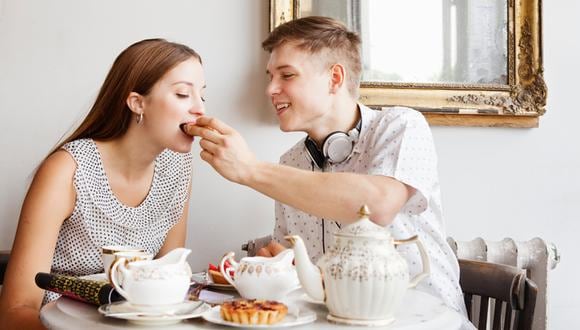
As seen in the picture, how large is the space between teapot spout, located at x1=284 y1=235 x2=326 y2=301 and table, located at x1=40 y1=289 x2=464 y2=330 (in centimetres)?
4

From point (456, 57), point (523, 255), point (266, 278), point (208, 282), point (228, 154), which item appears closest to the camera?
point (266, 278)

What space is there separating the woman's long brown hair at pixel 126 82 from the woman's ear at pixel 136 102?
0.01 meters

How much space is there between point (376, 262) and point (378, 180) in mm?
492

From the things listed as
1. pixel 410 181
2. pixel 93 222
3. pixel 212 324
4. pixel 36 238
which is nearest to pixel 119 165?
pixel 93 222

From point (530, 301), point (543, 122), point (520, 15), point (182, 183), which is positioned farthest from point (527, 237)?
point (182, 183)

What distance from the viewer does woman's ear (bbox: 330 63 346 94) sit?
1838 millimetres

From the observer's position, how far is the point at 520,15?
223 cm

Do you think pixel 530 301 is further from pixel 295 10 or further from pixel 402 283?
pixel 295 10

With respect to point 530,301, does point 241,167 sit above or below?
above

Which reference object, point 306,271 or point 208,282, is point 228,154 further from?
point 306,271

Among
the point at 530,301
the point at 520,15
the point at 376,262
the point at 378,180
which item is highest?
the point at 520,15

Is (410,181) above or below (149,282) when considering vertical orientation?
above

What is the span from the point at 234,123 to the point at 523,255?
0.92m

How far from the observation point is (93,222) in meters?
1.74
